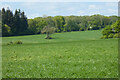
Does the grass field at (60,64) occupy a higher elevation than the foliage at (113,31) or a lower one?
lower

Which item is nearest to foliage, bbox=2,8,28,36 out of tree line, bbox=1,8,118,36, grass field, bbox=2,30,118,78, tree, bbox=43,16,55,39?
tree line, bbox=1,8,118,36

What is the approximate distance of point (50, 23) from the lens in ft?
178

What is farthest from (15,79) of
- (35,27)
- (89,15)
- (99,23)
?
(99,23)

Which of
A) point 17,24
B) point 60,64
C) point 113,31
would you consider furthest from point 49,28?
point 60,64

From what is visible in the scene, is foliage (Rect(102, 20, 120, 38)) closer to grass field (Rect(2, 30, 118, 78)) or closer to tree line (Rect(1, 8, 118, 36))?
tree line (Rect(1, 8, 118, 36))

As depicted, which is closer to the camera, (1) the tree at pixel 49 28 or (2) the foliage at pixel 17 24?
(2) the foliage at pixel 17 24

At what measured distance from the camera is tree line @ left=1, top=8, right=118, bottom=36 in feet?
139

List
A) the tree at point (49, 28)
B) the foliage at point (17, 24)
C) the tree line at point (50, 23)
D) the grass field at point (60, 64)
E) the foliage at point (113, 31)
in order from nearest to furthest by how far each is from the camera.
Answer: the grass field at point (60, 64) < the foliage at point (17, 24) < the tree line at point (50, 23) < the foliage at point (113, 31) < the tree at point (49, 28)

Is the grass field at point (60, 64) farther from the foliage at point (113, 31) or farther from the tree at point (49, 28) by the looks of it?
the foliage at point (113, 31)

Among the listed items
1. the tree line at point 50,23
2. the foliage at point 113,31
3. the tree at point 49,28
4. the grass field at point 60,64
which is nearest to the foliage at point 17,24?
the tree line at point 50,23

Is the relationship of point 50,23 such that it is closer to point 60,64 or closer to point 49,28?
point 49,28

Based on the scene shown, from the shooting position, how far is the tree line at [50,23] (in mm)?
42481

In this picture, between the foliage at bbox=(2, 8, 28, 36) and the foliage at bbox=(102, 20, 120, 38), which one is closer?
the foliage at bbox=(2, 8, 28, 36)

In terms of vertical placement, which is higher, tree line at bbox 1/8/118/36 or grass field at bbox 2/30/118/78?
tree line at bbox 1/8/118/36
